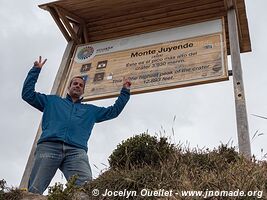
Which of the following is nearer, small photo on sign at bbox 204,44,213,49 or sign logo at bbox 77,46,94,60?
small photo on sign at bbox 204,44,213,49

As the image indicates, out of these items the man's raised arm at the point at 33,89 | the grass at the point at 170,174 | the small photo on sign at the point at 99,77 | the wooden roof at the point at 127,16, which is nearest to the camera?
the grass at the point at 170,174

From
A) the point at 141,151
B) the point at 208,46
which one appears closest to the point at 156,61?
the point at 208,46

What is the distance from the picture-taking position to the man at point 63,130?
4.21m

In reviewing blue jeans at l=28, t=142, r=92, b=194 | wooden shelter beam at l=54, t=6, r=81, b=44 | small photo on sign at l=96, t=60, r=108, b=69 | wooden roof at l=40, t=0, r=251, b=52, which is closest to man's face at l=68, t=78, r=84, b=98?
blue jeans at l=28, t=142, r=92, b=194

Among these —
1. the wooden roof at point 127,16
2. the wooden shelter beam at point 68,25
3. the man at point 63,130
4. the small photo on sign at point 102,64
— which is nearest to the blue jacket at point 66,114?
the man at point 63,130

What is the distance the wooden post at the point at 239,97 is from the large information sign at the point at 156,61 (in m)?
0.16

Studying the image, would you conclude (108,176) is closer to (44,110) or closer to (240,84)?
(44,110)

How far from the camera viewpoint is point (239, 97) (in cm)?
545

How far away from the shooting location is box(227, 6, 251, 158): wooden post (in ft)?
15.8

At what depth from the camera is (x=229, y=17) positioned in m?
6.82

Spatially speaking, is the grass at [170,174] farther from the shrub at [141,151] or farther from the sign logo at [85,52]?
the sign logo at [85,52]

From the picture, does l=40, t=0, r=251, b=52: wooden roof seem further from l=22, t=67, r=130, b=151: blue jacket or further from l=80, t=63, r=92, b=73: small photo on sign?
l=22, t=67, r=130, b=151: blue jacket

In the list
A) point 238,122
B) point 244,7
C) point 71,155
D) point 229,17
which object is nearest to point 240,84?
point 238,122

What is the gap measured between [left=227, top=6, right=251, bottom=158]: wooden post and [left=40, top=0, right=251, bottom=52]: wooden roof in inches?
34.9
